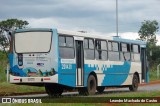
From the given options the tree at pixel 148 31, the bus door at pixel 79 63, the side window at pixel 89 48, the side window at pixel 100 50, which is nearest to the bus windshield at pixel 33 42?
the bus door at pixel 79 63

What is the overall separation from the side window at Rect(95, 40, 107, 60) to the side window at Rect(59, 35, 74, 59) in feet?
8.55

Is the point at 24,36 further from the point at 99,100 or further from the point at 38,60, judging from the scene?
the point at 99,100

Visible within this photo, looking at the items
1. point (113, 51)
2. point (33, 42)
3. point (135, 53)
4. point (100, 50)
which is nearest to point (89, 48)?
point (100, 50)

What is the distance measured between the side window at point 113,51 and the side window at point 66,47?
4.17 m

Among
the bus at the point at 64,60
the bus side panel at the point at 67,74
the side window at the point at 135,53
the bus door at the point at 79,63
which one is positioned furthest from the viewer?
the side window at the point at 135,53

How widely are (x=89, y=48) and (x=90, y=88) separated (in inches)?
72.7

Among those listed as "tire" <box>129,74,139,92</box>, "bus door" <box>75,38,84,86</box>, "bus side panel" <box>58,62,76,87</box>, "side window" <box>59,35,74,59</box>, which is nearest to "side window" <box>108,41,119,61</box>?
"tire" <box>129,74,139,92</box>

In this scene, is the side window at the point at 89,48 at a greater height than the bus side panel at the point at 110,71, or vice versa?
the side window at the point at 89,48

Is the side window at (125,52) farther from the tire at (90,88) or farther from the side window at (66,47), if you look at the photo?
the side window at (66,47)

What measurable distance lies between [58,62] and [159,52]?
6156 centimetres

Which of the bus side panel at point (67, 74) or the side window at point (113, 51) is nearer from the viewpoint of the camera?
the bus side panel at point (67, 74)

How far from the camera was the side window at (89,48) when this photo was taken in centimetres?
2386

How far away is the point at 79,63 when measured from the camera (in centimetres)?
2319

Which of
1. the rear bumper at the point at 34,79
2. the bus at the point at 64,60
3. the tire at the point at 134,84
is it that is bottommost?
the tire at the point at 134,84
